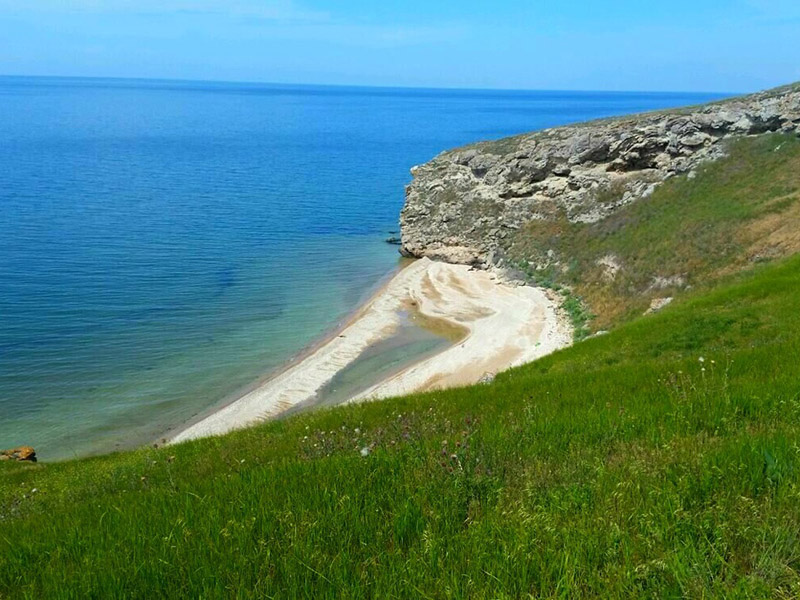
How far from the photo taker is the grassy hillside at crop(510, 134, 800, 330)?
3622cm

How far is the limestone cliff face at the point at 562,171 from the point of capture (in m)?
51.2

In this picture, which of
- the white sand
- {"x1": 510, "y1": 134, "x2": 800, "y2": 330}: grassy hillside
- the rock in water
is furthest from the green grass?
{"x1": 510, "y1": 134, "x2": 800, "y2": 330}: grassy hillside

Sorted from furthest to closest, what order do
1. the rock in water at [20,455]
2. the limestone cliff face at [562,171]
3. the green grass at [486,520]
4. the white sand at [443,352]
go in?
the limestone cliff face at [562,171]
the white sand at [443,352]
the rock in water at [20,455]
the green grass at [486,520]

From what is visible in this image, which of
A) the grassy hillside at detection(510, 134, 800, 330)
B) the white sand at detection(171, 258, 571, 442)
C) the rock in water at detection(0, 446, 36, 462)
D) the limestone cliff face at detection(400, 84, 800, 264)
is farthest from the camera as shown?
the limestone cliff face at detection(400, 84, 800, 264)

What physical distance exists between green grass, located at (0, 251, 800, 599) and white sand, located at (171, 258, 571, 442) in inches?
704

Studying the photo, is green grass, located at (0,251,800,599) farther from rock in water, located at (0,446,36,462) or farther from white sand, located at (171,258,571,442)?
white sand, located at (171,258,571,442)

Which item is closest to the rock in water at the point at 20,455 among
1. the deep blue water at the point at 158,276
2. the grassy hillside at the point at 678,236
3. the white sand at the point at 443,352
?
the deep blue water at the point at 158,276

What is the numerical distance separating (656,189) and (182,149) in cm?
10466

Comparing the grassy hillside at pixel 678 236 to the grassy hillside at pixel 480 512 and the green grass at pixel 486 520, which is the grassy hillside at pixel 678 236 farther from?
the green grass at pixel 486 520

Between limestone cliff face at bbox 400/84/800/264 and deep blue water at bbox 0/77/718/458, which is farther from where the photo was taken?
limestone cliff face at bbox 400/84/800/264

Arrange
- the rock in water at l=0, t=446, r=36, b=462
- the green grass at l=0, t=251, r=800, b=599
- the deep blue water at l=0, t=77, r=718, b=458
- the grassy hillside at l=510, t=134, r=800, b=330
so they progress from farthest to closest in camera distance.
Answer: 1. the grassy hillside at l=510, t=134, r=800, b=330
2. the deep blue water at l=0, t=77, r=718, b=458
3. the rock in water at l=0, t=446, r=36, b=462
4. the green grass at l=0, t=251, r=800, b=599

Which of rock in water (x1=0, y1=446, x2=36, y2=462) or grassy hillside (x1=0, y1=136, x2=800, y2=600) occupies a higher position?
grassy hillside (x1=0, y1=136, x2=800, y2=600)

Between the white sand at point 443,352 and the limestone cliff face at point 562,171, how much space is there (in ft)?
21.2

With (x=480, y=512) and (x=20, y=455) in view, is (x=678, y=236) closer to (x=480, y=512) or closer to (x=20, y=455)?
(x=20, y=455)
